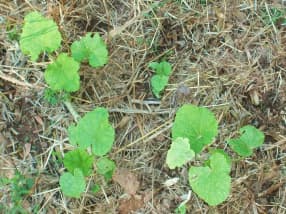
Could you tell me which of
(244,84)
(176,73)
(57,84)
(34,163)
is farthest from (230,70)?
(34,163)

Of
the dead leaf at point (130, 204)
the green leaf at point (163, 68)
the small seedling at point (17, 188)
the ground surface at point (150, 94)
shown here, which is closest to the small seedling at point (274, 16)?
the ground surface at point (150, 94)

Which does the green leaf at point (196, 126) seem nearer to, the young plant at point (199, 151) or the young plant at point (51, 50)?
the young plant at point (199, 151)

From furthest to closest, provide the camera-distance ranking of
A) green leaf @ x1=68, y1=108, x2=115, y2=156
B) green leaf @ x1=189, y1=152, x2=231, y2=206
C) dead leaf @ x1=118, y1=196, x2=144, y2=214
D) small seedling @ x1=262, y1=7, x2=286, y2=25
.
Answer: small seedling @ x1=262, y1=7, x2=286, y2=25 < dead leaf @ x1=118, y1=196, x2=144, y2=214 < green leaf @ x1=68, y1=108, x2=115, y2=156 < green leaf @ x1=189, y1=152, x2=231, y2=206

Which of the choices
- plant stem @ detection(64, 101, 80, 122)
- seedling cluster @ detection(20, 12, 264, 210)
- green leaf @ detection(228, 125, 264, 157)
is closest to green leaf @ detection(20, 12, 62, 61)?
seedling cluster @ detection(20, 12, 264, 210)

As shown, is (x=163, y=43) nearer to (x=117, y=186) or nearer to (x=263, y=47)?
(x=263, y=47)

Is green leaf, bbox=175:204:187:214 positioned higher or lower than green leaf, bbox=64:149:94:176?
lower

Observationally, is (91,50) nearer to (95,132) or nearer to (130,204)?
(95,132)

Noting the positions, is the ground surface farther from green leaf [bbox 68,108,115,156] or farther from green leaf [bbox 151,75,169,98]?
green leaf [bbox 68,108,115,156]
